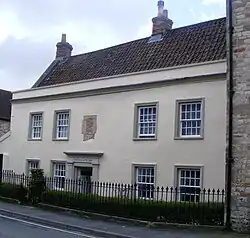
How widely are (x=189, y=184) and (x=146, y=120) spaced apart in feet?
12.0

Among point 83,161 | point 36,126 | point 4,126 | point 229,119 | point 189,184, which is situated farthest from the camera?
point 4,126

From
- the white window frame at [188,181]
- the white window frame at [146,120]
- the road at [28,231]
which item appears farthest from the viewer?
the white window frame at [146,120]

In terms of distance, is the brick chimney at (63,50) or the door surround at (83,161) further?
the brick chimney at (63,50)

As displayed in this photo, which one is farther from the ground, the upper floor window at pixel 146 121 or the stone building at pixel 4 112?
the stone building at pixel 4 112

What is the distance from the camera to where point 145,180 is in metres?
19.7

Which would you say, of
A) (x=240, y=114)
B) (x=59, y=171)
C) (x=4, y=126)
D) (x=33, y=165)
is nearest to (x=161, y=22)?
(x=59, y=171)

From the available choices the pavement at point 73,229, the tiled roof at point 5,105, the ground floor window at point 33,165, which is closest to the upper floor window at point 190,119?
the pavement at point 73,229

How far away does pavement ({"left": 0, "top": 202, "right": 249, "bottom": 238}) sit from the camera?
506 inches

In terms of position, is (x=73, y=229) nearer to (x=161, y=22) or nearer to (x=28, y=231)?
(x=28, y=231)

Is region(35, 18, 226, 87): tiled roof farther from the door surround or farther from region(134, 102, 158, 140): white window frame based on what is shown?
the door surround

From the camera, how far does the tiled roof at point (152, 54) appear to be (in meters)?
20.5

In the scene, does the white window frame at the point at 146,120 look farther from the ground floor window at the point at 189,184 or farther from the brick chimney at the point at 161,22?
the brick chimney at the point at 161,22

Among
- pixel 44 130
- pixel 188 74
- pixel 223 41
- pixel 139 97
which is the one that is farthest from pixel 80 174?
pixel 223 41

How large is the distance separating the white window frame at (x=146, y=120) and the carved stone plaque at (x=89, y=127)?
2.71 metres
